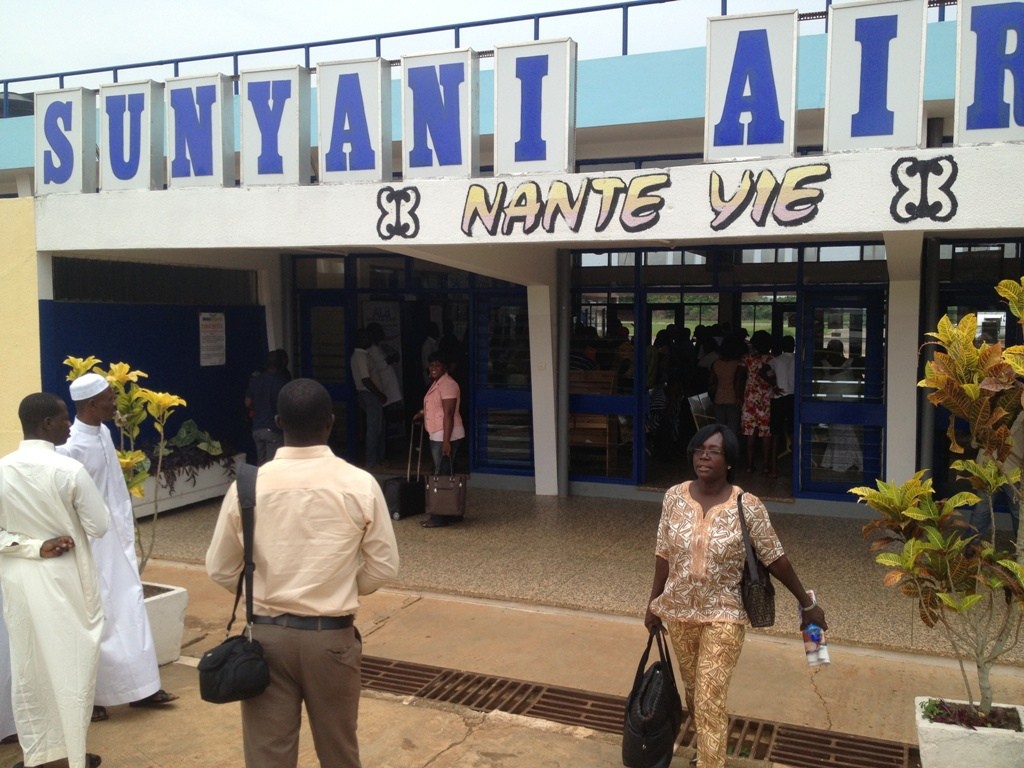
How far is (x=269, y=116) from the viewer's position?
7723 millimetres

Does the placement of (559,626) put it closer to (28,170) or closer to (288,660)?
(288,660)

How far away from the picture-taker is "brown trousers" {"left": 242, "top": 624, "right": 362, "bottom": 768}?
123 inches

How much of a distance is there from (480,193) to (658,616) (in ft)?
12.5

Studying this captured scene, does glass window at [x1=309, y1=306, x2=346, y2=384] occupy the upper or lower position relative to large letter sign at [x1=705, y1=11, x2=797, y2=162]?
lower

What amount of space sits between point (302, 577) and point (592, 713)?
2307 mm

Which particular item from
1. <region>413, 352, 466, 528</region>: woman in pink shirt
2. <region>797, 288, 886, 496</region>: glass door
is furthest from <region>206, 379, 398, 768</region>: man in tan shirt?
<region>797, 288, 886, 496</region>: glass door

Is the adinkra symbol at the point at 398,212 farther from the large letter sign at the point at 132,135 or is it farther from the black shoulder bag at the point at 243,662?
the black shoulder bag at the point at 243,662

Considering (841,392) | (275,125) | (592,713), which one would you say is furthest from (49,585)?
(841,392)

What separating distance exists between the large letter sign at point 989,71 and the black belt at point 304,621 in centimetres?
473

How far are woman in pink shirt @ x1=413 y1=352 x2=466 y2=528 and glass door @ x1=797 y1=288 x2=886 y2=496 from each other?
3377mm

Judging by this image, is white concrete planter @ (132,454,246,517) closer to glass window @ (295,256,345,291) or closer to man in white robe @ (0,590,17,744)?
glass window @ (295,256,345,291)

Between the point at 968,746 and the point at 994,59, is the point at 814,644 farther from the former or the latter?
the point at 994,59

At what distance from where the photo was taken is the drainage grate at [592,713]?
4395 millimetres

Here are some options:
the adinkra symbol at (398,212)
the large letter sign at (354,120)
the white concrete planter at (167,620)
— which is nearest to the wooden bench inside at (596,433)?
the adinkra symbol at (398,212)
